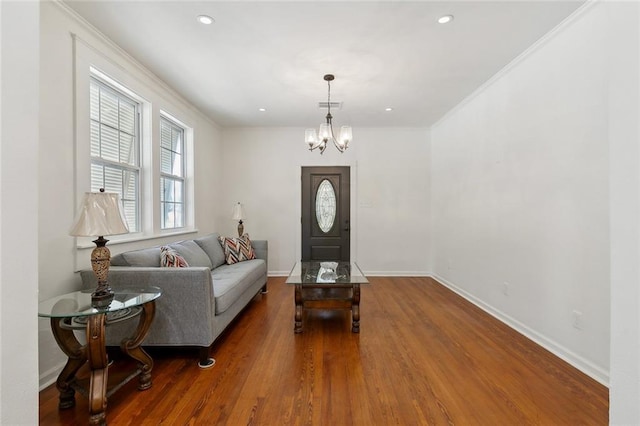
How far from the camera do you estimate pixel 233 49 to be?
8.32 feet

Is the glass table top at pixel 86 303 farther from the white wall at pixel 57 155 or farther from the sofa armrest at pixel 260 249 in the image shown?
the sofa armrest at pixel 260 249

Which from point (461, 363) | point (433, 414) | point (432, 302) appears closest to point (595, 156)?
point (461, 363)

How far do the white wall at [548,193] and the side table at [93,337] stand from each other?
3.07 meters

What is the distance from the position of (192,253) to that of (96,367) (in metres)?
1.63

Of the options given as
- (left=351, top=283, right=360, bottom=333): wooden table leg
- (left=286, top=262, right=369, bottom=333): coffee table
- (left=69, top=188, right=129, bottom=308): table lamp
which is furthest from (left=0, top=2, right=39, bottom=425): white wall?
(left=351, top=283, right=360, bottom=333): wooden table leg

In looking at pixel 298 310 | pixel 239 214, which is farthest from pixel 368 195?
pixel 298 310

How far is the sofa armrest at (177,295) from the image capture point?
6.74 ft

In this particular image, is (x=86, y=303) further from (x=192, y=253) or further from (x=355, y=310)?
(x=355, y=310)

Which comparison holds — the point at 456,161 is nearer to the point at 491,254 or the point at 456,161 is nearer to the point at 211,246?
the point at 491,254

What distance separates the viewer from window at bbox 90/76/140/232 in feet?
8.16

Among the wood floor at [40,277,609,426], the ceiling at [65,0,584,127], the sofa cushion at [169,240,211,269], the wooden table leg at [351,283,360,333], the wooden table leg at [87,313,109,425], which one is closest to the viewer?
the wooden table leg at [87,313,109,425]

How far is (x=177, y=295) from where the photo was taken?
209 cm

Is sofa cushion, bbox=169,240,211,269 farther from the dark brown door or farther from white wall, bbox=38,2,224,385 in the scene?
the dark brown door

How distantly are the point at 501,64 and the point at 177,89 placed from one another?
12.1 feet
